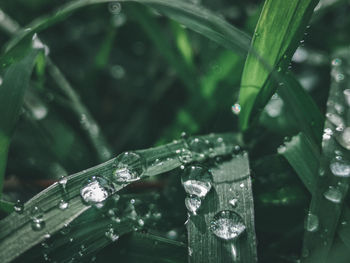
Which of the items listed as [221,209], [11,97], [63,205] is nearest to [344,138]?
[221,209]

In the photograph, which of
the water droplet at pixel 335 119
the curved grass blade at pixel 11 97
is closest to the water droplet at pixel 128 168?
the curved grass blade at pixel 11 97

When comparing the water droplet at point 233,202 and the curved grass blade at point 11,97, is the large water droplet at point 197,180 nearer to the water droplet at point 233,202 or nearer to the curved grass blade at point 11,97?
the water droplet at point 233,202

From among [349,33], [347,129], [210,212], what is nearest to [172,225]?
[210,212]

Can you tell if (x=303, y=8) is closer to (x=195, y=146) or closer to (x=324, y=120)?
A: (x=324, y=120)

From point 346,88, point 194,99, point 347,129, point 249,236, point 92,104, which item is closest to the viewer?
point 249,236

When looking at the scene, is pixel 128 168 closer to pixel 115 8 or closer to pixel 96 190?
pixel 96 190

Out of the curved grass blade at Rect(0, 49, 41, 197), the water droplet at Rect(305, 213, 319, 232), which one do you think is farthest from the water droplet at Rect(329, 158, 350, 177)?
the curved grass blade at Rect(0, 49, 41, 197)
